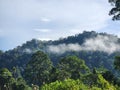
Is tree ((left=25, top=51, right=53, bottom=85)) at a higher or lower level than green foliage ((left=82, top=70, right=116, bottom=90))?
higher

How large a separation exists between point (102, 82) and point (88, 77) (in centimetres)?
1463

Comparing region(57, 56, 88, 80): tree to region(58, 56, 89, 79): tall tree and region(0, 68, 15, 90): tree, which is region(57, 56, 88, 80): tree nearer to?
region(58, 56, 89, 79): tall tree

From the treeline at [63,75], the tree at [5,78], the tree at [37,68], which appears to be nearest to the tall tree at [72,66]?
the treeline at [63,75]

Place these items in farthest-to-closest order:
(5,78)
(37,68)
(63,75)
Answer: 1. (37,68)
2. (5,78)
3. (63,75)

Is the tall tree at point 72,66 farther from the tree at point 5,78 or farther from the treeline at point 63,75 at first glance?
the tree at point 5,78

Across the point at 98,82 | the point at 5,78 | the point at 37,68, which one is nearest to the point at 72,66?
the point at 37,68

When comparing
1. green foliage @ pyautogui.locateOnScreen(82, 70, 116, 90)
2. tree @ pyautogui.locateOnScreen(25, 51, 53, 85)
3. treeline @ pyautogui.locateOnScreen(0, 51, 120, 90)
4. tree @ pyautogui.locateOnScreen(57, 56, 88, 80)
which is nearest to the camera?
green foliage @ pyautogui.locateOnScreen(82, 70, 116, 90)

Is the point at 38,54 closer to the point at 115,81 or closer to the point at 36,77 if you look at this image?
the point at 36,77

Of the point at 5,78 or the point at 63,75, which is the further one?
the point at 5,78

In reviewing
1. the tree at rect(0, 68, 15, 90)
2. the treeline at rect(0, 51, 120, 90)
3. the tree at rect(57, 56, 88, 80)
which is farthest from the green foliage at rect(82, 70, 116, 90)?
the tree at rect(0, 68, 15, 90)

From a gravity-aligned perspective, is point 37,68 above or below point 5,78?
above

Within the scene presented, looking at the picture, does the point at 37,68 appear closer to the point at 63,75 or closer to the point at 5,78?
the point at 5,78

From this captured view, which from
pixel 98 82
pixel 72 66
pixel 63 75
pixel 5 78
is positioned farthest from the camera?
pixel 5 78

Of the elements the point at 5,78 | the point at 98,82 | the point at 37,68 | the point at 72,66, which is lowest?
the point at 98,82
